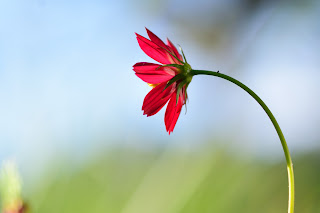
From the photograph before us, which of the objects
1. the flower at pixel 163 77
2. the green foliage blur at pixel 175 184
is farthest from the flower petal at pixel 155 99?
the green foliage blur at pixel 175 184

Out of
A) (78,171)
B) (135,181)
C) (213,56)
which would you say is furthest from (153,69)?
(213,56)

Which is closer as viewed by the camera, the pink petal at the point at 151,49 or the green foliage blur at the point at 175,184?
the pink petal at the point at 151,49

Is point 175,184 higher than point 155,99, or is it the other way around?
point 155,99

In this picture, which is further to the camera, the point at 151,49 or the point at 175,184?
the point at 175,184

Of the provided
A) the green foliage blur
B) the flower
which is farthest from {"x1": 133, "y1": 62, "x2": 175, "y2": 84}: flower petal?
the green foliage blur

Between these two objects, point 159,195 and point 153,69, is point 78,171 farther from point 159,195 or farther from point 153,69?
point 153,69

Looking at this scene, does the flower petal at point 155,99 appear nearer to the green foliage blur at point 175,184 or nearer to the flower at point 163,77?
the flower at point 163,77

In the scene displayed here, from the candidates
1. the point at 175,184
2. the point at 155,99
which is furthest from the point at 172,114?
the point at 175,184

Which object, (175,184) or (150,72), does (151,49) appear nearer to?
(150,72)
